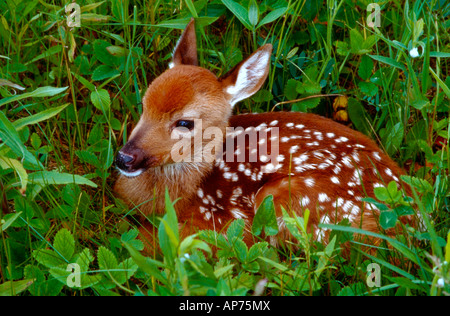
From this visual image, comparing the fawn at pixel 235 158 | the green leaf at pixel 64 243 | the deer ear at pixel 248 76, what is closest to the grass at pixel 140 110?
the green leaf at pixel 64 243

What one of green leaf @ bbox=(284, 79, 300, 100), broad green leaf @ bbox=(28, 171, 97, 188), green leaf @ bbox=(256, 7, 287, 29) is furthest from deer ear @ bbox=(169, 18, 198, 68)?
broad green leaf @ bbox=(28, 171, 97, 188)

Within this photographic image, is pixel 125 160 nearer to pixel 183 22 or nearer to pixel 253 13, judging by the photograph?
pixel 183 22

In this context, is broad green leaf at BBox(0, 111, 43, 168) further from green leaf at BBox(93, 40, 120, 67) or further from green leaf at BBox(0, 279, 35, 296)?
green leaf at BBox(93, 40, 120, 67)

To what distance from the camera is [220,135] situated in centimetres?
330

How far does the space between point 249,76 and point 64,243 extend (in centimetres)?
133

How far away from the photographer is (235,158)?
11.0 ft

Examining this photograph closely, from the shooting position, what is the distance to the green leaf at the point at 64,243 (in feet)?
8.09

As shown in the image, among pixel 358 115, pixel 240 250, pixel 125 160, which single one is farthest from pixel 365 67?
pixel 240 250

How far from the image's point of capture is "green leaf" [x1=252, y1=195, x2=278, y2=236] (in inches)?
101

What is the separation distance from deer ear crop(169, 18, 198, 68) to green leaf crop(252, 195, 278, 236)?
1136mm

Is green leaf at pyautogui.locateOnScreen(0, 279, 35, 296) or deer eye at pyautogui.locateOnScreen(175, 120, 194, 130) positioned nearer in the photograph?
green leaf at pyautogui.locateOnScreen(0, 279, 35, 296)

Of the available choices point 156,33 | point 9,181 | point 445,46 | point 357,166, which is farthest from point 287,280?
point 445,46

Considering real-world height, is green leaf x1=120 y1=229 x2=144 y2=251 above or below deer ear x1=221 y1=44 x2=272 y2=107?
below

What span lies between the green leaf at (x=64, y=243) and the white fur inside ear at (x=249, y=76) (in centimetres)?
122
